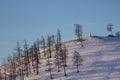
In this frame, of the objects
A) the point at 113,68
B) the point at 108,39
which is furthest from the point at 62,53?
the point at 108,39

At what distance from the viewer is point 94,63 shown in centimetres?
12719

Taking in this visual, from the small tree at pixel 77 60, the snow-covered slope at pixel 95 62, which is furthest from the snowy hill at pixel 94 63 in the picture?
the small tree at pixel 77 60

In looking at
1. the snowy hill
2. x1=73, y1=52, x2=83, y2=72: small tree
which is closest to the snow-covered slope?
the snowy hill

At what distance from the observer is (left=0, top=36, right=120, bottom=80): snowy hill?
112506 mm

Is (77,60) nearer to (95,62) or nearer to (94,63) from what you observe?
(94,63)

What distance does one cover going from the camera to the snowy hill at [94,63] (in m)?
113

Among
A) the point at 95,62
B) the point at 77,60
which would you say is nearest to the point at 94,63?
the point at 95,62

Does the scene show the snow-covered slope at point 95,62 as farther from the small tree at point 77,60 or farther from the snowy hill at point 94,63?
the small tree at point 77,60

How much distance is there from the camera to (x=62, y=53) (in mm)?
127750

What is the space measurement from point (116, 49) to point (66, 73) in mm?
37716

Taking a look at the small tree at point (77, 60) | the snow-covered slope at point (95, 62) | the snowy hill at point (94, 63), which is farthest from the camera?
the small tree at point (77, 60)

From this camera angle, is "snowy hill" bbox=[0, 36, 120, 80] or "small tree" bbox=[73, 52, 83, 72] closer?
"snowy hill" bbox=[0, 36, 120, 80]

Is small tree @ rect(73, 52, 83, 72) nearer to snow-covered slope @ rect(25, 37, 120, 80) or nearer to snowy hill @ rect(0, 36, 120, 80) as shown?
snowy hill @ rect(0, 36, 120, 80)

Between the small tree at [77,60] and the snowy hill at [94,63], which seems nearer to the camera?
the snowy hill at [94,63]
